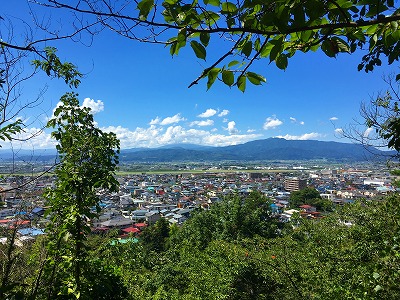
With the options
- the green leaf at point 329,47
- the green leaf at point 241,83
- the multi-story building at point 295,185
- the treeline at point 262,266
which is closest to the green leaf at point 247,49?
the green leaf at point 241,83

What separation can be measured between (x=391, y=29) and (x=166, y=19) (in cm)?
65

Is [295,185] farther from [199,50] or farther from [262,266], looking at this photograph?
[199,50]

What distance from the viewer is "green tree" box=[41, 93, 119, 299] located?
2102 millimetres

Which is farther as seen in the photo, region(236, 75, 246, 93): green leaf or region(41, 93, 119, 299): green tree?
region(41, 93, 119, 299): green tree

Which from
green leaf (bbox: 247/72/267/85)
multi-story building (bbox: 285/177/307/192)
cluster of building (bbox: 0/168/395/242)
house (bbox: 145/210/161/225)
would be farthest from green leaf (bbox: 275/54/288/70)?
multi-story building (bbox: 285/177/307/192)

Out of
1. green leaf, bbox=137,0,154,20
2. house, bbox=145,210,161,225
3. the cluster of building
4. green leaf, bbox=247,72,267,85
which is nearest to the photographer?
green leaf, bbox=137,0,154,20

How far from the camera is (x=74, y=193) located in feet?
7.42

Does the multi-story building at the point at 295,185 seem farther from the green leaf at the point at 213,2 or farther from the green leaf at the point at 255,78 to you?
the green leaf at the point at 213,2

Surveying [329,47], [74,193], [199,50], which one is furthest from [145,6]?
[74,193]

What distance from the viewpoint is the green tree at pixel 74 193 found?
2102 millimetres

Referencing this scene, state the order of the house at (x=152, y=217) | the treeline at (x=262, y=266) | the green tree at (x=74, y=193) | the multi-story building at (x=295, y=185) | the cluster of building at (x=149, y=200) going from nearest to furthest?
the green tree at (x=74, y=193)
the cluster of building at (x=149, y=200)
the treeline at (x=262, y=266)
the house at (x=152, y=217)
the multi-story building at (x=295, y=185)

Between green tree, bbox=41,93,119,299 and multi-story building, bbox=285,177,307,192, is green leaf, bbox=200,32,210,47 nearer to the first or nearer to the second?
green tree, bbox=41,93,119,299

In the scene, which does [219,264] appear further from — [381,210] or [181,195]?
[181,195]

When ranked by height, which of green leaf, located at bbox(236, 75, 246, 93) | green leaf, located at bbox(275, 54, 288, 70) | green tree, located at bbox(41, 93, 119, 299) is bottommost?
green tree, located at bbox(41, 93, 119, 299)
